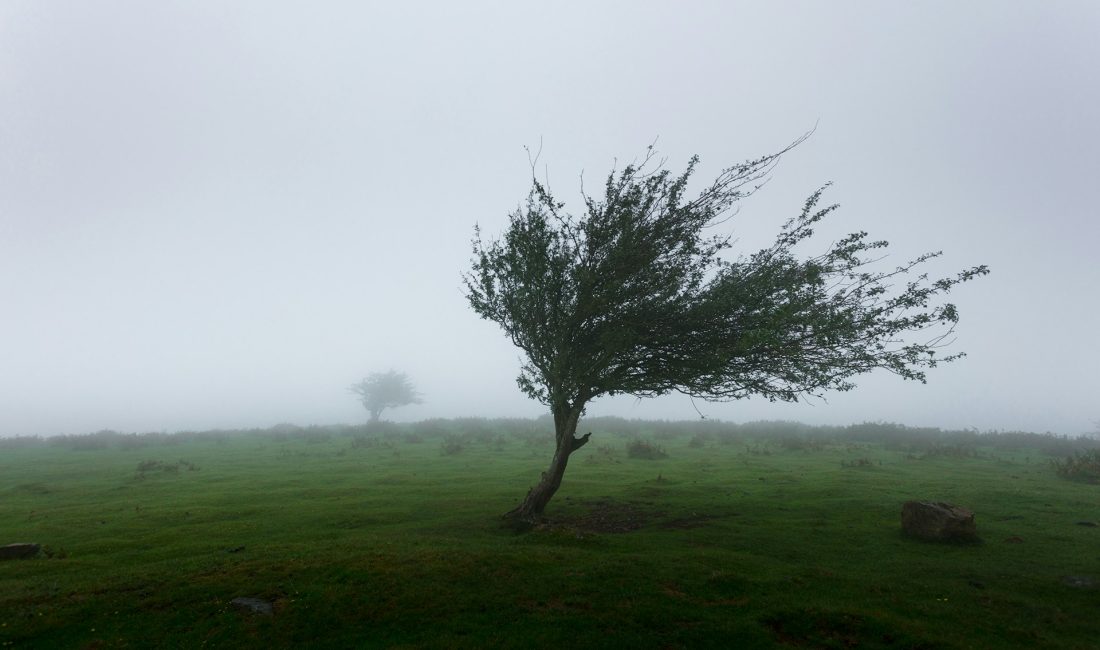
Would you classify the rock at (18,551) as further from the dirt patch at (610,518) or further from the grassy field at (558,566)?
the dirt patch at (610,518)

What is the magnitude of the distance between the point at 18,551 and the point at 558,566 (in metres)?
17.7

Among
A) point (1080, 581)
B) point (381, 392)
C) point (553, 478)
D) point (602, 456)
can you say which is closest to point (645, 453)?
point (602, 456)

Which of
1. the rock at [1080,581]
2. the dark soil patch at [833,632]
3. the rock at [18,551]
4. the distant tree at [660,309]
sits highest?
the distant tree at [660,309]

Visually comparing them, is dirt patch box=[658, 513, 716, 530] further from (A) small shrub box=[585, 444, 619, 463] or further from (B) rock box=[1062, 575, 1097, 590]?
(A) small shrub box=[585, 444, 619, 463]

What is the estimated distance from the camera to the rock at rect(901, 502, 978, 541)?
59.0 ft

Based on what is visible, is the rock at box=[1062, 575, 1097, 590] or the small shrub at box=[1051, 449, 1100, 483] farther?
the small shrub at box=[1051, 449, 1100, 483]

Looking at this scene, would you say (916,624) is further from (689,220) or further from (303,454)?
(303,454)

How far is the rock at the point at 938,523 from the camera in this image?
1798 centimetres

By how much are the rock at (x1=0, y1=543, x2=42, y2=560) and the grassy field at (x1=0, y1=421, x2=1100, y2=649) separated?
24.4 inches

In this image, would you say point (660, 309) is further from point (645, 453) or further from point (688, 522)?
point (645, 453)

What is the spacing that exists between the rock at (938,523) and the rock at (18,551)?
30.4m

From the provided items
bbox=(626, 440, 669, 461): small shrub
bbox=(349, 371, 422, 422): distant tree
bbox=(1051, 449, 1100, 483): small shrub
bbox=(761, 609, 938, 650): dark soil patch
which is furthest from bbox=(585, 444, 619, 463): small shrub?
bbox=(349, 371, 422, 422): distant tree

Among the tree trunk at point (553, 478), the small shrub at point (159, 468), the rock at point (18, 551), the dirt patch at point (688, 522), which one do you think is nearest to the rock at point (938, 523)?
the dirt patch at point (688, 522)

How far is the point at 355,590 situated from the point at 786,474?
30.9m
